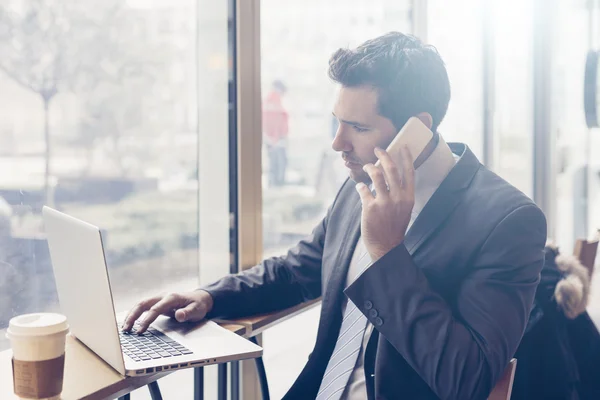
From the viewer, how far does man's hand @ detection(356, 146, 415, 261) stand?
1.23 m

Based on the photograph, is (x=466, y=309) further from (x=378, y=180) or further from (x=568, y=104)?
(x=568, y=104)

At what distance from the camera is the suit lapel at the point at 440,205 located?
135 centimetres

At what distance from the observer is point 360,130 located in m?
1.45

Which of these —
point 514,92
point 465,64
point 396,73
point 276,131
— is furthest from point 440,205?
point 514,92

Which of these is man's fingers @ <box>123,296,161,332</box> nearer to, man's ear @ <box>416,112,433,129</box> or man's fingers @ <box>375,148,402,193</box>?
man's fingers @ <box>375,148,402,193</box>

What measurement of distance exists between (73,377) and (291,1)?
163 cm

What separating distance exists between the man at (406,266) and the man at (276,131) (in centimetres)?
61

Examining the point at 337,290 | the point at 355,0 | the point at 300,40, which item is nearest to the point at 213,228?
the point at 337,290

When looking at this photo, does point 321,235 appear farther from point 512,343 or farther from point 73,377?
point 73,377

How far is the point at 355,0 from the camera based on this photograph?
110 inches

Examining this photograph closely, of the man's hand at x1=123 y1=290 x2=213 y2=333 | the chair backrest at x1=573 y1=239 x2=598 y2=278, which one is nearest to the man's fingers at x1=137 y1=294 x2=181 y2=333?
the man's hand at x1=123 y1=290 x2=213 y2=333

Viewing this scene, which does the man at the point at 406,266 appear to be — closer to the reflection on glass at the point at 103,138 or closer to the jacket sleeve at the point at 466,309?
the jacket sleeve at the point at 466,309

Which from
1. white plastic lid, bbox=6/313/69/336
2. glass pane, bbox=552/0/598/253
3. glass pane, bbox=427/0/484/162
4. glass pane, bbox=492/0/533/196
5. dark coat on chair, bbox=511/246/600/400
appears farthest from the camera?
glass pane, bbox=552/0/598/253

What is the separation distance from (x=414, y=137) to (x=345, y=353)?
0.51 metres
